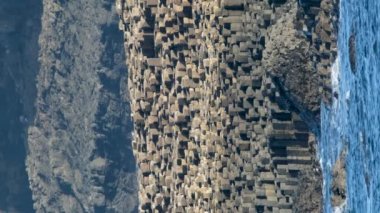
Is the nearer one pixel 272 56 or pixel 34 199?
pixel 272 56

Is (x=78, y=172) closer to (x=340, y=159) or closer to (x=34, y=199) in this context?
(x=34, y=199)

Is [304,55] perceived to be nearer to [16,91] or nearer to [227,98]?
[227,98]

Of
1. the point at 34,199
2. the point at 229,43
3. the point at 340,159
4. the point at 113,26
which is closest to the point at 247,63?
the point at 229,43

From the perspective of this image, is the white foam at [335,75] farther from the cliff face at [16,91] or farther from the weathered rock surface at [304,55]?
the cliff face at [16,91]

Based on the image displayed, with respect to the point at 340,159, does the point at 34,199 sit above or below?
below

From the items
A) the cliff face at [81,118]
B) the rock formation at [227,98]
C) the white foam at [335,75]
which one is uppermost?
the white foam at [335,75]

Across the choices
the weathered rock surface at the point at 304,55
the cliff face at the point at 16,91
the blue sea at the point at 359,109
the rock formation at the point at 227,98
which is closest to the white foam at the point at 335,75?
the blue sea at the point at 359,109

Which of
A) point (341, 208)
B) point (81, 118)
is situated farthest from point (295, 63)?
point (81, 118)
